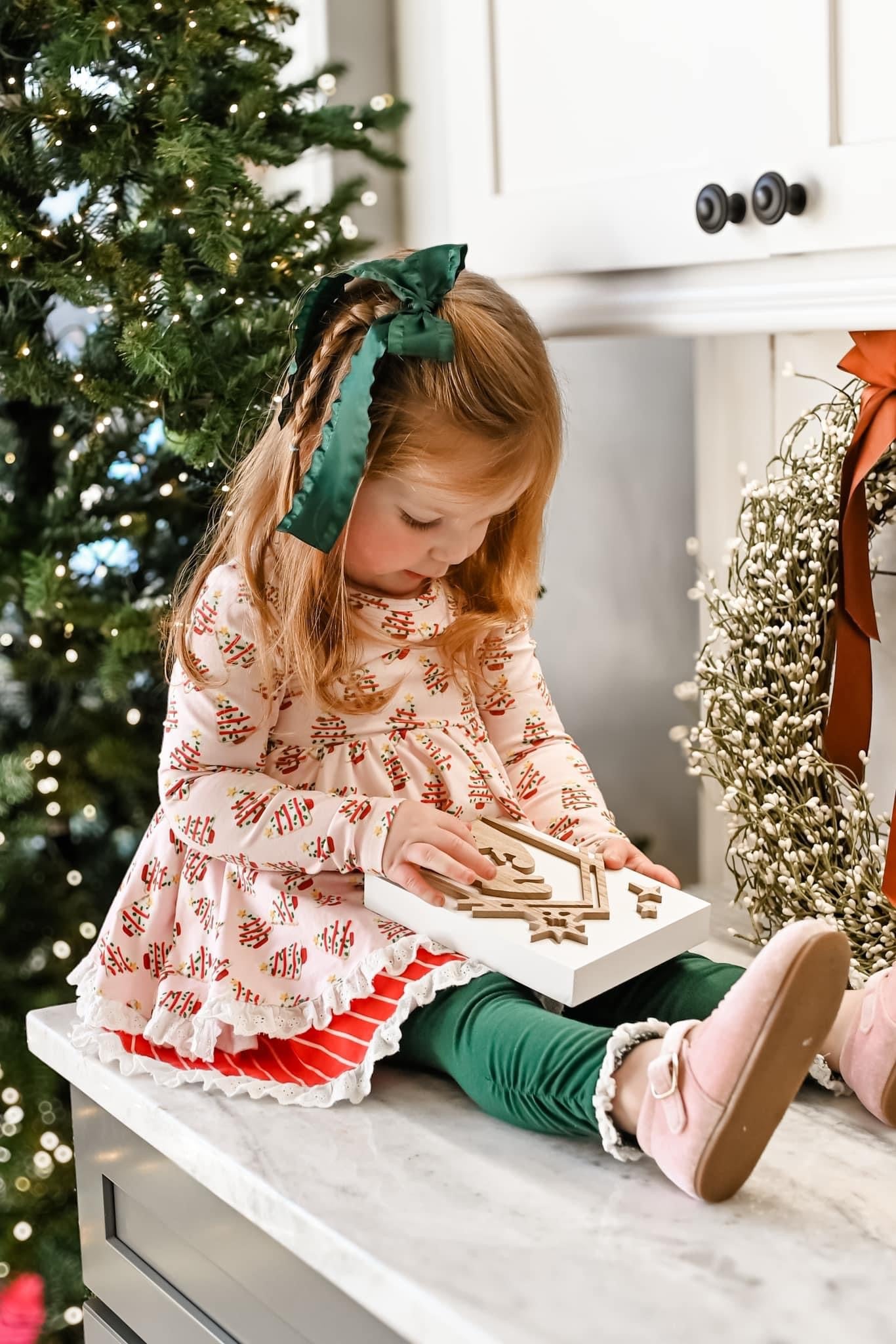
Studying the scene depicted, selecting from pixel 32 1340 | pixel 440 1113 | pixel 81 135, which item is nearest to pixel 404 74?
pixel 81 135

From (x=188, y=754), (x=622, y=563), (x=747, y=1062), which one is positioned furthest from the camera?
(x=622, y=563)

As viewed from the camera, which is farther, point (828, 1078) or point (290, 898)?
point (290, 898)

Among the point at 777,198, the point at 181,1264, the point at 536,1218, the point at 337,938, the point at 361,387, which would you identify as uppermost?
the point at 777,198

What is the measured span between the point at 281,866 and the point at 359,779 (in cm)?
12

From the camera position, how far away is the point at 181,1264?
1.09 meters

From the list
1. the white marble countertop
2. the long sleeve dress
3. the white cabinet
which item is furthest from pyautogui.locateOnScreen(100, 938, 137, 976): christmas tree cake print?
the white cabinet

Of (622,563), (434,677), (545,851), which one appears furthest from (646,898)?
(622,563)

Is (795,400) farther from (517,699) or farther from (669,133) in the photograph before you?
(517,699)

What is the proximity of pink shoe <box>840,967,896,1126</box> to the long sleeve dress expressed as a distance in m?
0.28

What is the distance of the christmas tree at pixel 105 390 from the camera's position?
1283mm

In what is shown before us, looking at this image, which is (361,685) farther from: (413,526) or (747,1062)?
(747,1062)

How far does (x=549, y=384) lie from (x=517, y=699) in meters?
0.33

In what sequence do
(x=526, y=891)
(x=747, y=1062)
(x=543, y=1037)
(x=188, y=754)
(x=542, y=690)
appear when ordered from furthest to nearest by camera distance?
1. (x=542, y=690)
2. (x=188, y=754)
3. (x=526, y=891)
4. (x=543, y=1037)
5. (x=747, y=1062)

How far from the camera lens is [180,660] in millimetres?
1146
